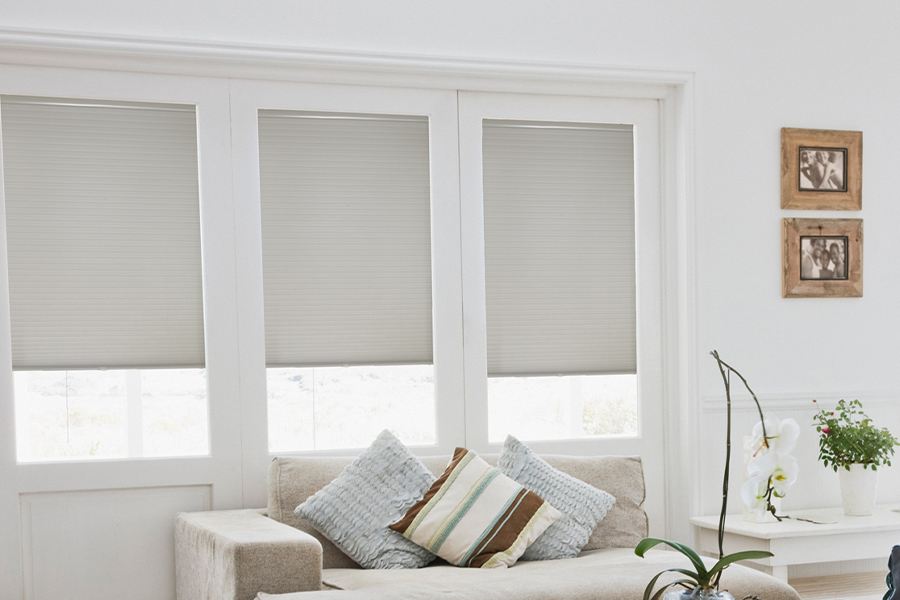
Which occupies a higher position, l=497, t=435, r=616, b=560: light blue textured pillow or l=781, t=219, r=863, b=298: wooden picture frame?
l=781, t=219, r=863, b=298: wooden picture frame

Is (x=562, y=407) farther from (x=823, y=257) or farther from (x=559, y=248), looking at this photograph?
(x=823, y=257)

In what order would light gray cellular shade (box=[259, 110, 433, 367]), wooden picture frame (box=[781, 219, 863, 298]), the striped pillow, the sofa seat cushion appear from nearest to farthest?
the sofa seat cushion → the striped pillow → light gray cellular shade (box=[259, 110, 433, 367]) → wooden picture frame (box=[781, 219, 863, 298])

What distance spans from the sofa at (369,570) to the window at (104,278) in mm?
463

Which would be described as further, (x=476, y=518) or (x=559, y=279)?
(x=559, y=279)

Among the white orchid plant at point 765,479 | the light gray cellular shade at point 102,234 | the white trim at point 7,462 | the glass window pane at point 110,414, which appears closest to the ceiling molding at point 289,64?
the light gray cellular shade at point 102,234

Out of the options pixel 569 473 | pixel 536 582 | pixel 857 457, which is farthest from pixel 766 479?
pixel 536 582

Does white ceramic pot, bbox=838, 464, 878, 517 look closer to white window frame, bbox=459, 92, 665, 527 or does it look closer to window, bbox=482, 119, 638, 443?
white window frame, bbox=459, 92, 665, 527

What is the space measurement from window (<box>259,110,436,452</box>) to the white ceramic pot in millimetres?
1615

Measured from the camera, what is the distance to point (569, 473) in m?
3.16

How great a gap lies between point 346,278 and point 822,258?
196 centimetres

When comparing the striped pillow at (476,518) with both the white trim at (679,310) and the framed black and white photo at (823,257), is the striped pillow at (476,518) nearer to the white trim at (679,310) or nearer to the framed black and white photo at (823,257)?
the white trim at (679,310)

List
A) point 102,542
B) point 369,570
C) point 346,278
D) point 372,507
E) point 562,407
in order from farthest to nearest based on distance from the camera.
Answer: point 562,407 → point 346,278 → point 102,542 → point 372,507 → point 369,570

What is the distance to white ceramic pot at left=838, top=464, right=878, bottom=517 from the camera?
349cm

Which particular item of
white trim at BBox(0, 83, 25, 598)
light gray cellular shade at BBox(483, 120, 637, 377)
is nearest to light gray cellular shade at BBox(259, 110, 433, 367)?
light gray cellular shade at BBox(483, 120, 637, 377)
